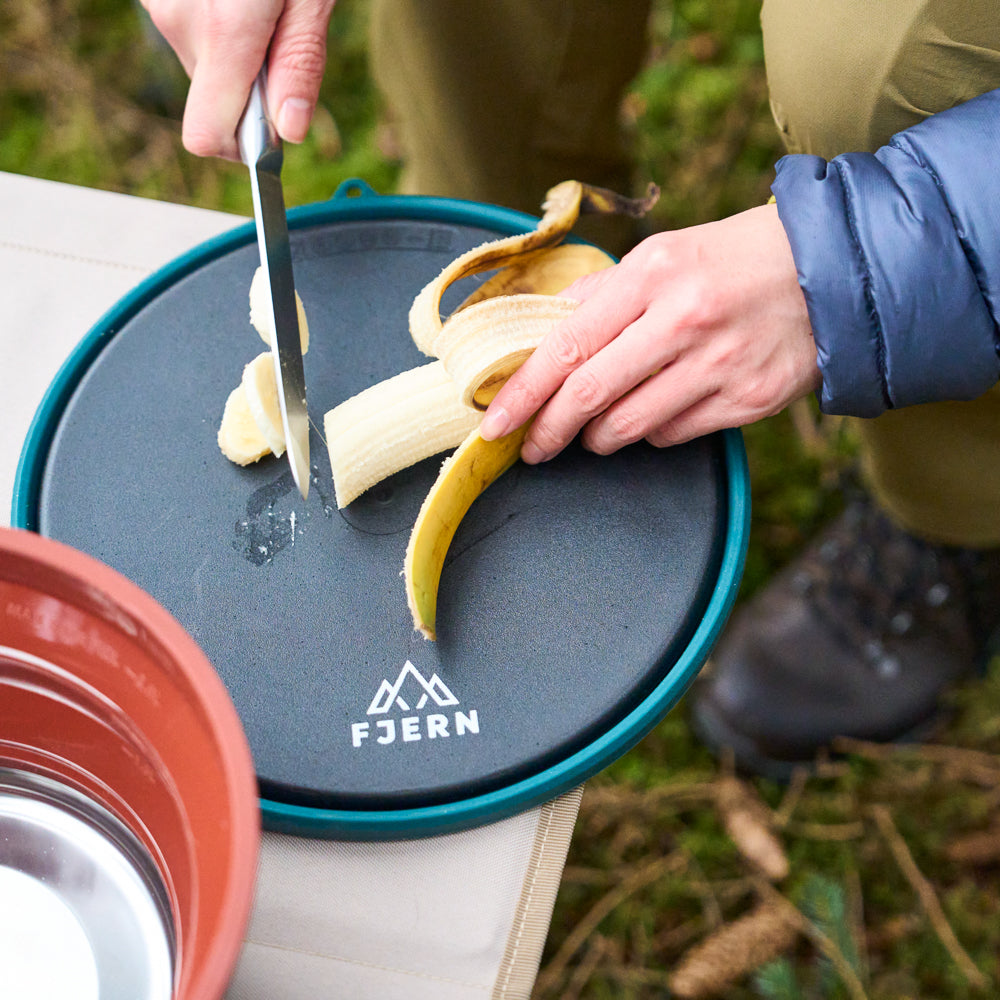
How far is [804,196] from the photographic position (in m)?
0.76

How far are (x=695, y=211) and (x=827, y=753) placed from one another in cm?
102

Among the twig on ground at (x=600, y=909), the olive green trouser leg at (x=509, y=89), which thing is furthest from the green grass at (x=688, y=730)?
the olive green trouser leg at (x=509, y=89)

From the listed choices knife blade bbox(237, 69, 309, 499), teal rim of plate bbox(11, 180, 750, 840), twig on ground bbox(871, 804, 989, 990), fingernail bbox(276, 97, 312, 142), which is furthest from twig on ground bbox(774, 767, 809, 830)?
fingernail bbox(276, 97, 312, 142)

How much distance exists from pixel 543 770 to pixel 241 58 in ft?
2.27

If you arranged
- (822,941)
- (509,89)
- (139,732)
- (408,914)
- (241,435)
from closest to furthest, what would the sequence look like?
(139,732) → (408,914) → (241,435) → (822,941) → (509,89)

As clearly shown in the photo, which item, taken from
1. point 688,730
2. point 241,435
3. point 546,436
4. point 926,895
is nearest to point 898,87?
point 546,436

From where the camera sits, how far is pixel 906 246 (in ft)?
2.40

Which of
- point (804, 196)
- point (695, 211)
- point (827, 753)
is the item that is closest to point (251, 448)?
point (804, 196)

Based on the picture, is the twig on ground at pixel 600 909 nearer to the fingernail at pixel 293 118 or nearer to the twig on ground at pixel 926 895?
the twig on ground at pixel 926 895

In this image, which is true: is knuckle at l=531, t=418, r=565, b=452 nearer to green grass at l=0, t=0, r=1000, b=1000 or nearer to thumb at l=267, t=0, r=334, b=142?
thumb at l=267, t=0, r=334, b=142

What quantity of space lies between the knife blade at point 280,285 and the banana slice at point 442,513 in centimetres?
13

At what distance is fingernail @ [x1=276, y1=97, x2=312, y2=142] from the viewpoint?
0.86 meters

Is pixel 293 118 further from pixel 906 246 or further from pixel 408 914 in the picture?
pixel 408 914

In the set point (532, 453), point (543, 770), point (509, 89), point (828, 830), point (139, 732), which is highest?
point (509, 89)
